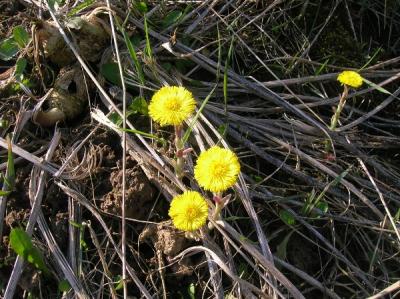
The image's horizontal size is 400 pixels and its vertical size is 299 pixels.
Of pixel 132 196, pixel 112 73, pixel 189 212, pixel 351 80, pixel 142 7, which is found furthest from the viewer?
pixel 142 7

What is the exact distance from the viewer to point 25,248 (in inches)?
63.2

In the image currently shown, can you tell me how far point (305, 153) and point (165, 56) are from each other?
0.73 m

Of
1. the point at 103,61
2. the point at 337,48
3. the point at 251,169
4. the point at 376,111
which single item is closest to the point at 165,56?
the point at 103,61

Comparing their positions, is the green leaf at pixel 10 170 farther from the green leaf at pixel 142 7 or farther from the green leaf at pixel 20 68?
the green leaf at pixel 142 7

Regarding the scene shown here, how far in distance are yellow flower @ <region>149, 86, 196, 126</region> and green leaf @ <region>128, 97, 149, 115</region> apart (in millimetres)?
225

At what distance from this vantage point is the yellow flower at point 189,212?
4.88 ft

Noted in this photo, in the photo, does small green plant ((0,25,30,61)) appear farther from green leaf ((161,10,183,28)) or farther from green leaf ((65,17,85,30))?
green leaf ((161,10,183,28))

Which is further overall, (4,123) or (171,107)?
(4,123)

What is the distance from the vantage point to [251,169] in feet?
6.12

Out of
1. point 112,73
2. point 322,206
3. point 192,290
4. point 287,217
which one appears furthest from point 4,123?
point 322,206

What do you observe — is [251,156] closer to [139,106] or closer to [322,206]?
[322,206]

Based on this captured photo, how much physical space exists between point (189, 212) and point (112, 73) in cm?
79

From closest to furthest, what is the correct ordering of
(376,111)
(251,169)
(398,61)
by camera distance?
(251,169) → (376,111) → (398,61)

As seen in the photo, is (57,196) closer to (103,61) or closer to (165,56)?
(103,61)
